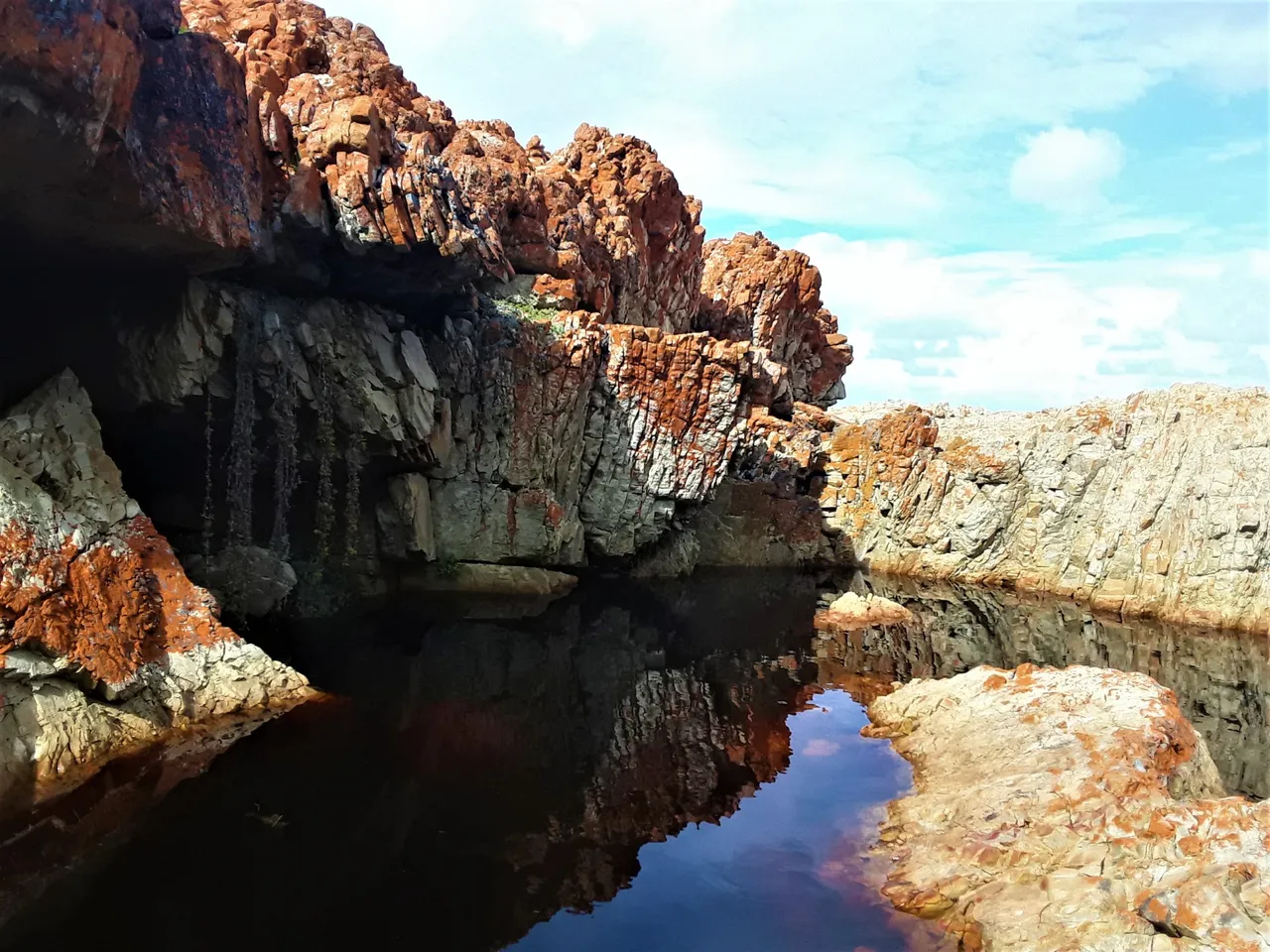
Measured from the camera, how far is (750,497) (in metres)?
45.1

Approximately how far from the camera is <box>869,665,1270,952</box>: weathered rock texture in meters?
9.35

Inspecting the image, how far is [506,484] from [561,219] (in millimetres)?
13190

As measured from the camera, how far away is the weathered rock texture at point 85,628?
13.6m

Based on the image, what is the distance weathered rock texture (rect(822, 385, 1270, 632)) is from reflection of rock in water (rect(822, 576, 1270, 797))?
3055 millimetres

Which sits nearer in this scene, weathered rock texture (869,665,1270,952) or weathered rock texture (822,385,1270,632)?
weathered rock texture (869,665,1270,952)

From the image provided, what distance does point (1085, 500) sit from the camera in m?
41.8

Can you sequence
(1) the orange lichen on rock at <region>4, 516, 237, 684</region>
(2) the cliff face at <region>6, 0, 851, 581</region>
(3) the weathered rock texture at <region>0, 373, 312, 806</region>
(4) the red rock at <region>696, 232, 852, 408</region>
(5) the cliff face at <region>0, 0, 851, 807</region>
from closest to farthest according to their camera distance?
(3) the weathered rock texture at <region>0, 373, 312, 806</region>, (1) the orange lichen on rock at <region>4, 516, 237, 684</region>, (5) the cliff face at <region>0, 0, 851, 807</region>, (2) the cliff face at <region>6, 0, 851, 581</region>, (4) the red rock at <region>696, 232, 852, 408</region>

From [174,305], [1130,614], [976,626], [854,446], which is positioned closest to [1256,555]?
[1130,614]

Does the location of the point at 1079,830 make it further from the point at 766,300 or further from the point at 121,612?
the point at 766,300

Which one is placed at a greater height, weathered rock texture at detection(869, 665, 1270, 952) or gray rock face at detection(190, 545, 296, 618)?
gray rock face at detection(190, 545, 296, 618)

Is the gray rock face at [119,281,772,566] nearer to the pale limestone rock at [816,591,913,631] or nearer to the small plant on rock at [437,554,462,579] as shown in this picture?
the small plant on rock at [437,554,462,579]

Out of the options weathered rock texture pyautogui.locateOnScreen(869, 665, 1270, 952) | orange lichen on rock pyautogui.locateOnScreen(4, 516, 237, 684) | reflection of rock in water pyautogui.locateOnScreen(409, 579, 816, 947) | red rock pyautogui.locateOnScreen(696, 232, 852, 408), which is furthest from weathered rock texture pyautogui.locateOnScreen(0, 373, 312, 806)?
red rock pyautogui.locateOnScreen(696, 232, 852, 408)

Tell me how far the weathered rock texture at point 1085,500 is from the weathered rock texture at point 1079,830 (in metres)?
23.6

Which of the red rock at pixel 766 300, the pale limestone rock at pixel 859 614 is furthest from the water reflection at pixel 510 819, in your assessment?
the red rock at pixel 766 300
